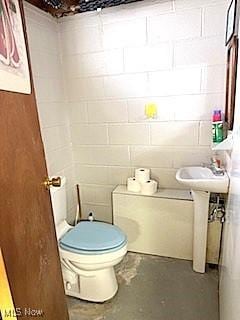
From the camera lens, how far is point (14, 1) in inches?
36.9

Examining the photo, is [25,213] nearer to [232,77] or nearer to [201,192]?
[201,192]

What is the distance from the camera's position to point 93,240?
5.34 ft

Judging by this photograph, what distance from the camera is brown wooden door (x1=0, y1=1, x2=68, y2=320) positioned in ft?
2.76

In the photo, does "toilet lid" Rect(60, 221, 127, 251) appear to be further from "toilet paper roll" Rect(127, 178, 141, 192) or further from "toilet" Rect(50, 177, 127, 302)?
"toilet paper roll" Rect(127, 178, 141, 192)

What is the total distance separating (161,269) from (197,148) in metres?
1.04

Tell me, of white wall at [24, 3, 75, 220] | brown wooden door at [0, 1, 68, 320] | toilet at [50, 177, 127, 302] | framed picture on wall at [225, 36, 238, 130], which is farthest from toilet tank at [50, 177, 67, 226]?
framed picture on wall at [225, 36, 238, 130]

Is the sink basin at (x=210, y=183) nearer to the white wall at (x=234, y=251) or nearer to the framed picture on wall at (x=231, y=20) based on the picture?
the white wall at (x=234, y=251)

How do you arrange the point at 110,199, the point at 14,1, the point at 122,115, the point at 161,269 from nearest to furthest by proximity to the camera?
the point at 14,1, the point at 161,269, the point at 122,115, the point at 110,199

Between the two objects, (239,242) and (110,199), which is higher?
(239,242)

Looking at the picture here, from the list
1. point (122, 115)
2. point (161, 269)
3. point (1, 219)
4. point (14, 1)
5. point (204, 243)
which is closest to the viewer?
point (1, 219)

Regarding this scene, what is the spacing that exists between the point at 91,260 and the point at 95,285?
0.26 metres

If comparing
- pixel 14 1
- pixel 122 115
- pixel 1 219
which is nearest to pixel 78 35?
pixel 122 115

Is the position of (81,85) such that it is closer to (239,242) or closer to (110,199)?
(110,199)

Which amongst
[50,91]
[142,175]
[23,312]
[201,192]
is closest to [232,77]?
[201,192]
